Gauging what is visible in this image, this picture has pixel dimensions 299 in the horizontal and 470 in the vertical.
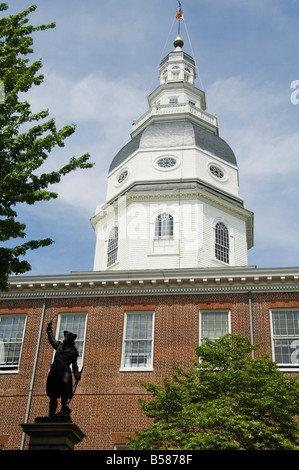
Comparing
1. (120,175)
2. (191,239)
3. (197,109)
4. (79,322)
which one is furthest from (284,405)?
(197,109)

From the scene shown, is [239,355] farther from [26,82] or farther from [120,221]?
[120,221]

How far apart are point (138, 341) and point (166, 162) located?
1310 centimetres

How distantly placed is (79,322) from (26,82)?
12880 mm

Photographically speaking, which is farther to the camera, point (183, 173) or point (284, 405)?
point (183, 173)

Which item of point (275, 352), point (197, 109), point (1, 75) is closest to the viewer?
point (1, 75)

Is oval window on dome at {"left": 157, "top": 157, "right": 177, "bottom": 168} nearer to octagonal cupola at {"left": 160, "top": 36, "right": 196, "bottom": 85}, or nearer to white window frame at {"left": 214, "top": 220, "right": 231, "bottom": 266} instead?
white window frame at {"left": 214, "top": 220, "right": 231, "bottom": 266}

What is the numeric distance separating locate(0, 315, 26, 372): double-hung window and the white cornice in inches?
41.4

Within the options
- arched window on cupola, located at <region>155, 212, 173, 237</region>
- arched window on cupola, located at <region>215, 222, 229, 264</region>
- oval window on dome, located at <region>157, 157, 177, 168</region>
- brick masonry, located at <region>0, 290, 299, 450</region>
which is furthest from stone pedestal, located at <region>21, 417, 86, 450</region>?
oval window on dome, located at <region>157, 157, 177, 168</region>

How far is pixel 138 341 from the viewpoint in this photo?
76.5ft

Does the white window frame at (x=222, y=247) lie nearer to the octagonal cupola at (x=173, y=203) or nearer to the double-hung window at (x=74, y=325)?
the octagonal cupola at (x=173, y=203)

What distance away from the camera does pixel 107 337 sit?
23500mm

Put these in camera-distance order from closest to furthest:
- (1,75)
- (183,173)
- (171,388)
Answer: (1,75), (171,388), (183,173)

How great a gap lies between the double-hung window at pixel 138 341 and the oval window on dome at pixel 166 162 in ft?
38.2

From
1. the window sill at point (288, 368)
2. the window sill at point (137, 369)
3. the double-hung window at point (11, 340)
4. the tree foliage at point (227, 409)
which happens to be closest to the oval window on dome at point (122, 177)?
the double-hung window at point (11, 340)
